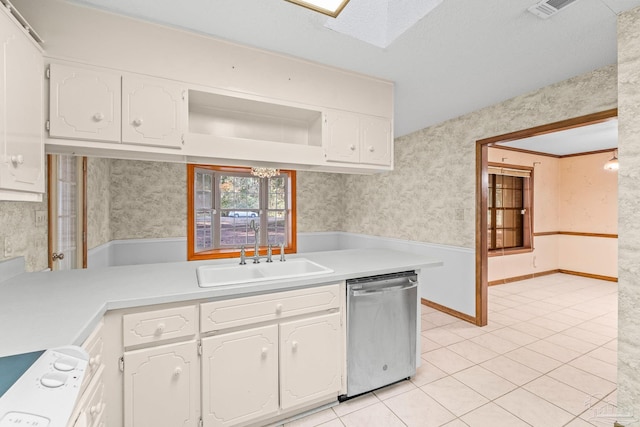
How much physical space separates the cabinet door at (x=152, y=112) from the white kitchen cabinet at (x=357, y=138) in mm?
1109

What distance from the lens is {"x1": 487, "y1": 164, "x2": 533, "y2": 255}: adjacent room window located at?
5.32m

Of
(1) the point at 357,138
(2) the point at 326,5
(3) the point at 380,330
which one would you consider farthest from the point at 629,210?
(2) the point at 326,5

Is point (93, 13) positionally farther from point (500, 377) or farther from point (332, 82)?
point (500, 377)

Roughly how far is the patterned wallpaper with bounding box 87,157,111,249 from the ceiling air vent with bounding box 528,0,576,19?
390cm

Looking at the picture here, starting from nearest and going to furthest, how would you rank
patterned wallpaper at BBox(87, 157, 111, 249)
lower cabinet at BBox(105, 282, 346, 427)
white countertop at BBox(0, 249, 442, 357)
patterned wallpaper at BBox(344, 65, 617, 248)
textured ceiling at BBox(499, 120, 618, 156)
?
white countertop at BBox(0, 249, 442, 357) → lower cabinet at BBox(105, 282, 346, 427) → patterned wallpaper at BBox(344, 65, 617, 248) → patterned wallpaper at BBox(87, 157, 111, 249) → textured ceiling at BBox(499, 120, 618, 156)

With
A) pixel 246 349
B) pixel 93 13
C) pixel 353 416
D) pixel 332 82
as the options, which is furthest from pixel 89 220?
pixel 353 416

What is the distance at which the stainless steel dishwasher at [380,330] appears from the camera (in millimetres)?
2014

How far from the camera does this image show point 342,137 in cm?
244

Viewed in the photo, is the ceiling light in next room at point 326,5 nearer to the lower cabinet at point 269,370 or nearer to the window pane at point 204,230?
the lower cabinet at point 269,370

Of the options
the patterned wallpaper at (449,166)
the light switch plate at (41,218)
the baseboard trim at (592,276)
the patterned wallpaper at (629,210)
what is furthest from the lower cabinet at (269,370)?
the baseboard trim at (592,276)

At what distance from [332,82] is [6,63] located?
191cm

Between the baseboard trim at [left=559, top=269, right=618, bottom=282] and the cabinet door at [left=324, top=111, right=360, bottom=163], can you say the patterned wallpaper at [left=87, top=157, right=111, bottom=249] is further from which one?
the baseboard trim at [left=559, top=269, right=618, bottom=282]

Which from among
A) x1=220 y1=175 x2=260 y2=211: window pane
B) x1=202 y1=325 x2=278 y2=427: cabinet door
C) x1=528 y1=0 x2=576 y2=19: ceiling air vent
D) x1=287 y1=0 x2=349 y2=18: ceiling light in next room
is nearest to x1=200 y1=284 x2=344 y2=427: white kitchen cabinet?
x1=202 y1=325 x2=278 y2=427: cabinet door

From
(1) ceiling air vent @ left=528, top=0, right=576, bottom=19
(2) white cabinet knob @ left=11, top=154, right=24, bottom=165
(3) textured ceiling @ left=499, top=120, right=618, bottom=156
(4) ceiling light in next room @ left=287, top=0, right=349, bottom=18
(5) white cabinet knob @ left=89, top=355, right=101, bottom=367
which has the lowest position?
(5) white cabinet knob @ left=89, top=355, right=101, bottom=367
